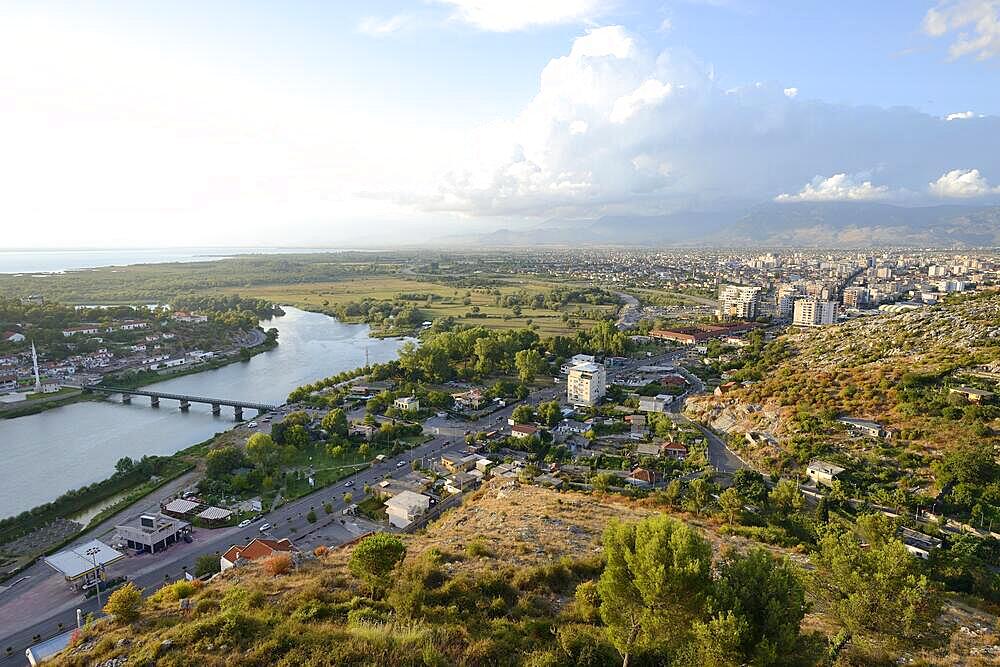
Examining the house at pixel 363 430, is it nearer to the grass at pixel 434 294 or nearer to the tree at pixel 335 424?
the tree at pixel 335 424

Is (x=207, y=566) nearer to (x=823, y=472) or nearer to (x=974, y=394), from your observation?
(x=823, y=472)

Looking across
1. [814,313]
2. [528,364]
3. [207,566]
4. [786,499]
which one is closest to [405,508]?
[207,566]

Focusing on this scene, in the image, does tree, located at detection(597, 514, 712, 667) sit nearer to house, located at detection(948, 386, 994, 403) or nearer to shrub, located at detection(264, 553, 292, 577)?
shrub, located at detection(264, 553, 292, 577)

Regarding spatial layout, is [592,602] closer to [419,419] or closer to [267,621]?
[267,621]

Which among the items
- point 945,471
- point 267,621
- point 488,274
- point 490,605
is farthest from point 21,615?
point 488,274

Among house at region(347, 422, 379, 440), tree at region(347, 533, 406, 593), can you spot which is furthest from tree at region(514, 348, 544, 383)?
tree at region(347, 533, 406, 593)

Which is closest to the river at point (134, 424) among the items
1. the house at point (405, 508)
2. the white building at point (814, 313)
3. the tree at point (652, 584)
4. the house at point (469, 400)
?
the house at point (469, 400)
